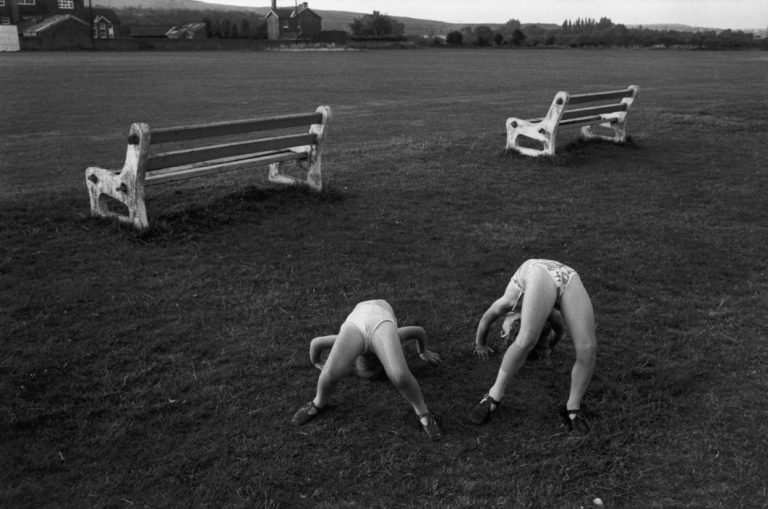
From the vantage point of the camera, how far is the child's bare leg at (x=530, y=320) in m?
3.68

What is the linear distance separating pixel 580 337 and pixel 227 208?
4.68 meters

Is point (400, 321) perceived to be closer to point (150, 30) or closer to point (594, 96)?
point (594, 96)

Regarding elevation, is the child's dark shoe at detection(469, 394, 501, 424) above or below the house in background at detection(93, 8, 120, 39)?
below

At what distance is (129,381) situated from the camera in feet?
13.3

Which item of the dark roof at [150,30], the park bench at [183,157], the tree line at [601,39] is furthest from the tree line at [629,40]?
the park bench at [183,157]

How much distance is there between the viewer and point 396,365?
11.8 ft

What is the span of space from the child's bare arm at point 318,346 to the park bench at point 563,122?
24.1ft

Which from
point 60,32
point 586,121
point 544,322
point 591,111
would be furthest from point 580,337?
point 60,32

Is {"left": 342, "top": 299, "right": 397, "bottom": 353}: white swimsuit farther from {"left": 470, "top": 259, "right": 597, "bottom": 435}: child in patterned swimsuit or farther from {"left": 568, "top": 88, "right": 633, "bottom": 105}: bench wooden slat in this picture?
{"left": 568, "top": 88, "right": 633, "bottom": 105}: bench wooden slat

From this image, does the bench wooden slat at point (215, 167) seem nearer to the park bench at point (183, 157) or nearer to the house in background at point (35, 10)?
the park bench at point (183, 157)

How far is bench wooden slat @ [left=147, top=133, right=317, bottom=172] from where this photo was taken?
6383mm

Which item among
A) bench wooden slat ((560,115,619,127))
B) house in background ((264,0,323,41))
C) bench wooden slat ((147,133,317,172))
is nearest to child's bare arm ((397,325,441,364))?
bench wooden slat ((147,133,317,172))

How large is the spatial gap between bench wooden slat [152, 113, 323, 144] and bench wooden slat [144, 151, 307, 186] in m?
0.38

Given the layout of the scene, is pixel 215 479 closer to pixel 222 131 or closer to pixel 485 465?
pixel 485 465
